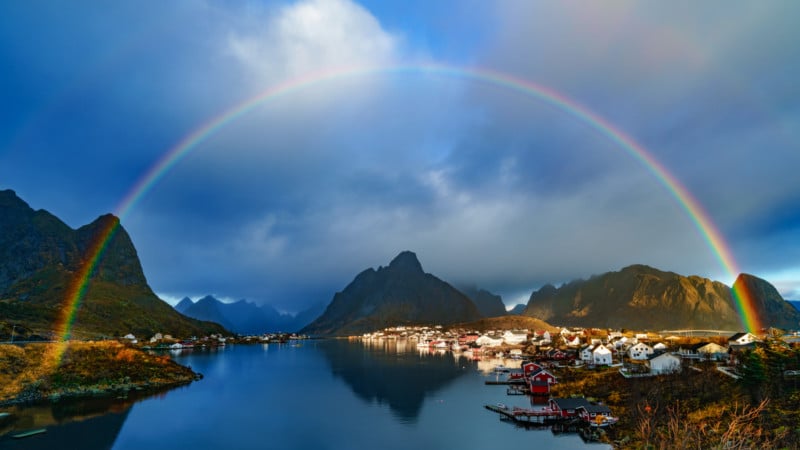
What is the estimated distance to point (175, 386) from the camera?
68.1 m

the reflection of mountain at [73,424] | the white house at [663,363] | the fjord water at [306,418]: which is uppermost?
the white house at [663,363]

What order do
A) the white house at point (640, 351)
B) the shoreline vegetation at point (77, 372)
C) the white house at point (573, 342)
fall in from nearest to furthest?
the shoreline vegetation at point (77, 372) < the white house at point (640, 351) < the white house at point (573, 342)

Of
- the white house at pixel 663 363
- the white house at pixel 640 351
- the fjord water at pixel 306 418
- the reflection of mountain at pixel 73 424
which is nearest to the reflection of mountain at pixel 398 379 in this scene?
the fjord water at pixel 306 418

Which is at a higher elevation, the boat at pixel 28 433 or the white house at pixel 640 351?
the white house at pixel 640 351

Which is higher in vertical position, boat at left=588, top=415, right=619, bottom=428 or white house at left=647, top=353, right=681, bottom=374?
white house at left=647, top=353, right=681, bottom=374

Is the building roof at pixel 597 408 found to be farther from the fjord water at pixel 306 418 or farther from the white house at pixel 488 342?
the white house at pixel 488 342

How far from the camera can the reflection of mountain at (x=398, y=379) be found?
57.1 metres

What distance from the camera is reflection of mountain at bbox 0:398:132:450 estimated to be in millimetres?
36500

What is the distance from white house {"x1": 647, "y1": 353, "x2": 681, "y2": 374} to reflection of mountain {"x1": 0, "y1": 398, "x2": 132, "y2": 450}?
60.4 meters

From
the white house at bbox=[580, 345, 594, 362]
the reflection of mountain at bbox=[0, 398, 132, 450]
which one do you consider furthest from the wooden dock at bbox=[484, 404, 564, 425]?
the white house at bbox=[580, 345, 594, 362]

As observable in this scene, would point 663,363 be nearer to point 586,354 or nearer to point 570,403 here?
point 570,403

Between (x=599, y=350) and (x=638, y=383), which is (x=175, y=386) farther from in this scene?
(x=599, y=350)

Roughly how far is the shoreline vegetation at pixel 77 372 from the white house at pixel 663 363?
69318mm

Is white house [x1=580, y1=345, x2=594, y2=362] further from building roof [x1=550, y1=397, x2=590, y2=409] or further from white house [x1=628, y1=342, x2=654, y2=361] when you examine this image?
building roof [x1=550, y1=397, x2=590, y2=409]
